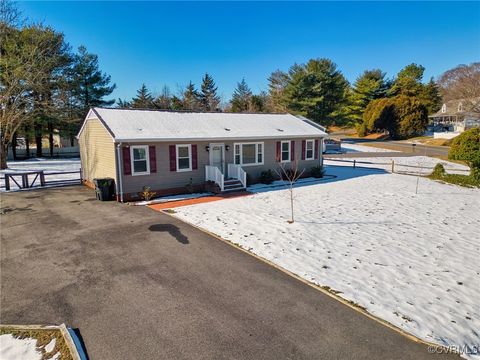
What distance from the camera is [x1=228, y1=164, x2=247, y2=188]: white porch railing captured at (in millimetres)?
16781

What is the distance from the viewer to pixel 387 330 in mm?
5188

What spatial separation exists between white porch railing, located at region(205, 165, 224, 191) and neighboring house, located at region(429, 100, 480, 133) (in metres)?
48.5

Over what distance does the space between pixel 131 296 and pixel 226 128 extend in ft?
42.6

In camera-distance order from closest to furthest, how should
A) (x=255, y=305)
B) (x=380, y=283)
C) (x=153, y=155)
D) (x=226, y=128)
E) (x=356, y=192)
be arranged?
(x=255, y=305), (x=380, y=283), (x=153, y=155), (x=356, y=192), (x=226, y=128)

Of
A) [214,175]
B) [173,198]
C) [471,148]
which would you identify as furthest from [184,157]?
[471,148]

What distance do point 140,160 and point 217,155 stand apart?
428 cm

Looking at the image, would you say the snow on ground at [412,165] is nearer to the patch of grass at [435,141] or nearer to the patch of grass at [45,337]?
the patch of grass at [435,141]

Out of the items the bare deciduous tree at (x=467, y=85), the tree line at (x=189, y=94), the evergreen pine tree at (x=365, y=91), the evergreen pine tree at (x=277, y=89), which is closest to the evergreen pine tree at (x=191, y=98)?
the tree line at (x=189, y=94)

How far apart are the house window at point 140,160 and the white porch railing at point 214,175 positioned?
3.19 m

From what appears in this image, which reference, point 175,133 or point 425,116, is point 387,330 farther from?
point 425,116

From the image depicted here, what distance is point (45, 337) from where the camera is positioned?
4824 mm

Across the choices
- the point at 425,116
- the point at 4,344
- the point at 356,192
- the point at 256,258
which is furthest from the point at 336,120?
the point at 4,344

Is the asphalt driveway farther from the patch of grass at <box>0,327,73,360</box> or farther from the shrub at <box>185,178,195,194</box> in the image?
the shrub at <box>185,178,195,194</box>
